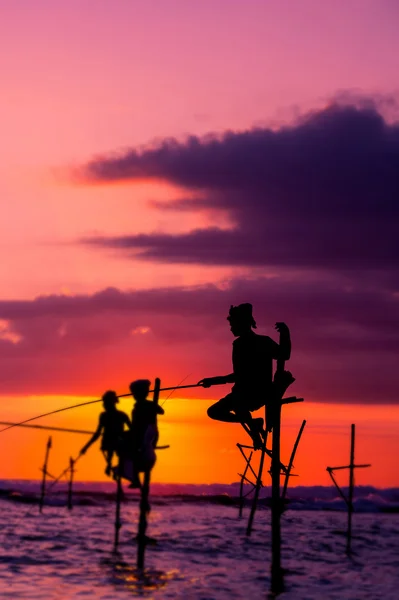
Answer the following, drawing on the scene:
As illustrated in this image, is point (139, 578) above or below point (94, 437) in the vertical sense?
below

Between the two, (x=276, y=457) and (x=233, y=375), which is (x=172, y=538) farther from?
(x=233, y=375)

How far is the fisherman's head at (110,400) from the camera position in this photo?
22328mm

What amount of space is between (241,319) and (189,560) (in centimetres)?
1516

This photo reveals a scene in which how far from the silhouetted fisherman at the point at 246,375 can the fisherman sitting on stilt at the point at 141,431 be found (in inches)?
215

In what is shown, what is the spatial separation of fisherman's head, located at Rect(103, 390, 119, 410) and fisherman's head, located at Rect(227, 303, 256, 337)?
7782 mm

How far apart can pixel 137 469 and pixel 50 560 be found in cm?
607

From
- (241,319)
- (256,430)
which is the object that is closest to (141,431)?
(256,430)

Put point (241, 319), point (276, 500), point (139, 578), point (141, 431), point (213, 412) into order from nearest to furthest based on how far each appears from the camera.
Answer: point (241, 319) < point (213, 412) < point (276, 500) < point (141, 431) < point (139, 578)

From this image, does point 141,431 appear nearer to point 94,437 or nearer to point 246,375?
point 94,437

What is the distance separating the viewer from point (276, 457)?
1898 cm

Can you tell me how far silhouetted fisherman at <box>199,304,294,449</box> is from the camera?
1486 cm

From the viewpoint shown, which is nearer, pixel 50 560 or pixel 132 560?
pixel 50 560

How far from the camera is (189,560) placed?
2806cm

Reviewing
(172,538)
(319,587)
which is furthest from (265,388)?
(172,538)
